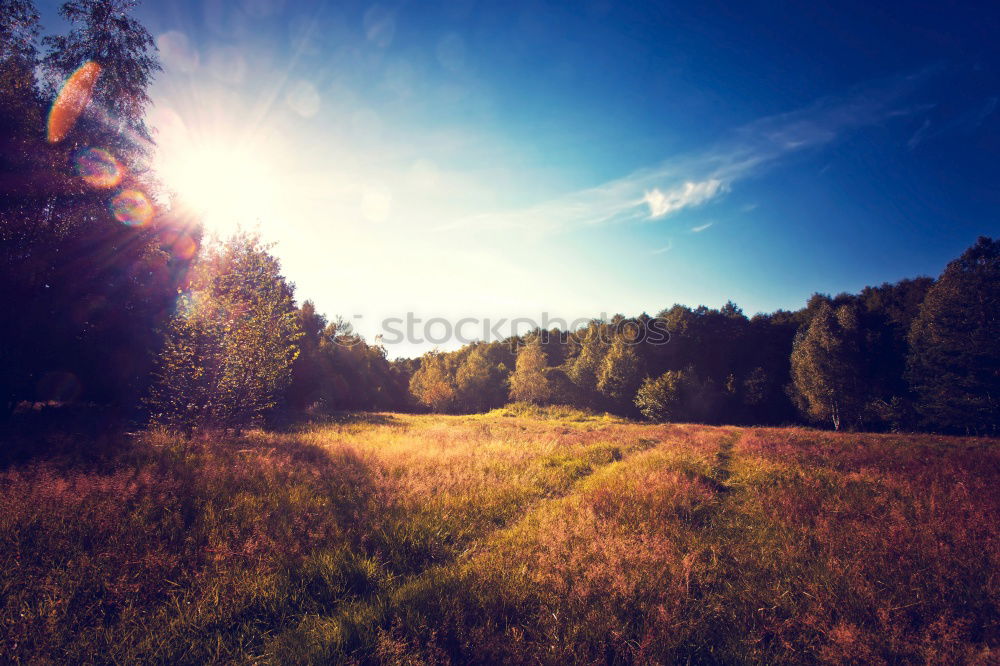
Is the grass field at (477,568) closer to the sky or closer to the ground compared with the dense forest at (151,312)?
closer to the ground

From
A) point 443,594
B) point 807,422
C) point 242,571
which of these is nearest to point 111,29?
point 242,571

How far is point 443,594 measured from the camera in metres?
3.96

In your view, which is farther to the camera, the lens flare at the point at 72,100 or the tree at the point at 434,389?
the tree at the point at 434,389

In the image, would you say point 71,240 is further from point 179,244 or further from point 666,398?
point 666,398

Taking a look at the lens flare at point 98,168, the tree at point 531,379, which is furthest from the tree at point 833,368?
the lens flare at point 98,168

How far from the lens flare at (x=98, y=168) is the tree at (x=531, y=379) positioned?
37866mm

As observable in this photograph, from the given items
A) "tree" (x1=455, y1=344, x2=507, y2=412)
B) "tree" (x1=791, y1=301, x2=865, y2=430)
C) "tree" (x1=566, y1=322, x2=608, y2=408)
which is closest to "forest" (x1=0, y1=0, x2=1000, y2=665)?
"tree" (x1=791, y1=301, x2=865, y2=430)

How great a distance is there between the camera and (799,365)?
3116cm

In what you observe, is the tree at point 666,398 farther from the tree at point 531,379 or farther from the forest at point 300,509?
the forest at point 300,509

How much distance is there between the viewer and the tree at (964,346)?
74.6ft

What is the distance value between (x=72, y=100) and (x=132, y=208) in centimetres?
352

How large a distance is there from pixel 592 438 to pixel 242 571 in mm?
15545

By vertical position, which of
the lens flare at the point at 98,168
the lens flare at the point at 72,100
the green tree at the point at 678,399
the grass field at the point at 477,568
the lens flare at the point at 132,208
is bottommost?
the green tree at the point at 678,399

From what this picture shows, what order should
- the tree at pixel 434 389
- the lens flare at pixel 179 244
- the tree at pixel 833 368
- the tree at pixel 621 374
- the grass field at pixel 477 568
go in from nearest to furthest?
the grass field at pixel 477 568
the lens flare at pixel 179 244
the tree at pixel 833 368
the tree at pixel 621 374
the tree at pixel 434 389
